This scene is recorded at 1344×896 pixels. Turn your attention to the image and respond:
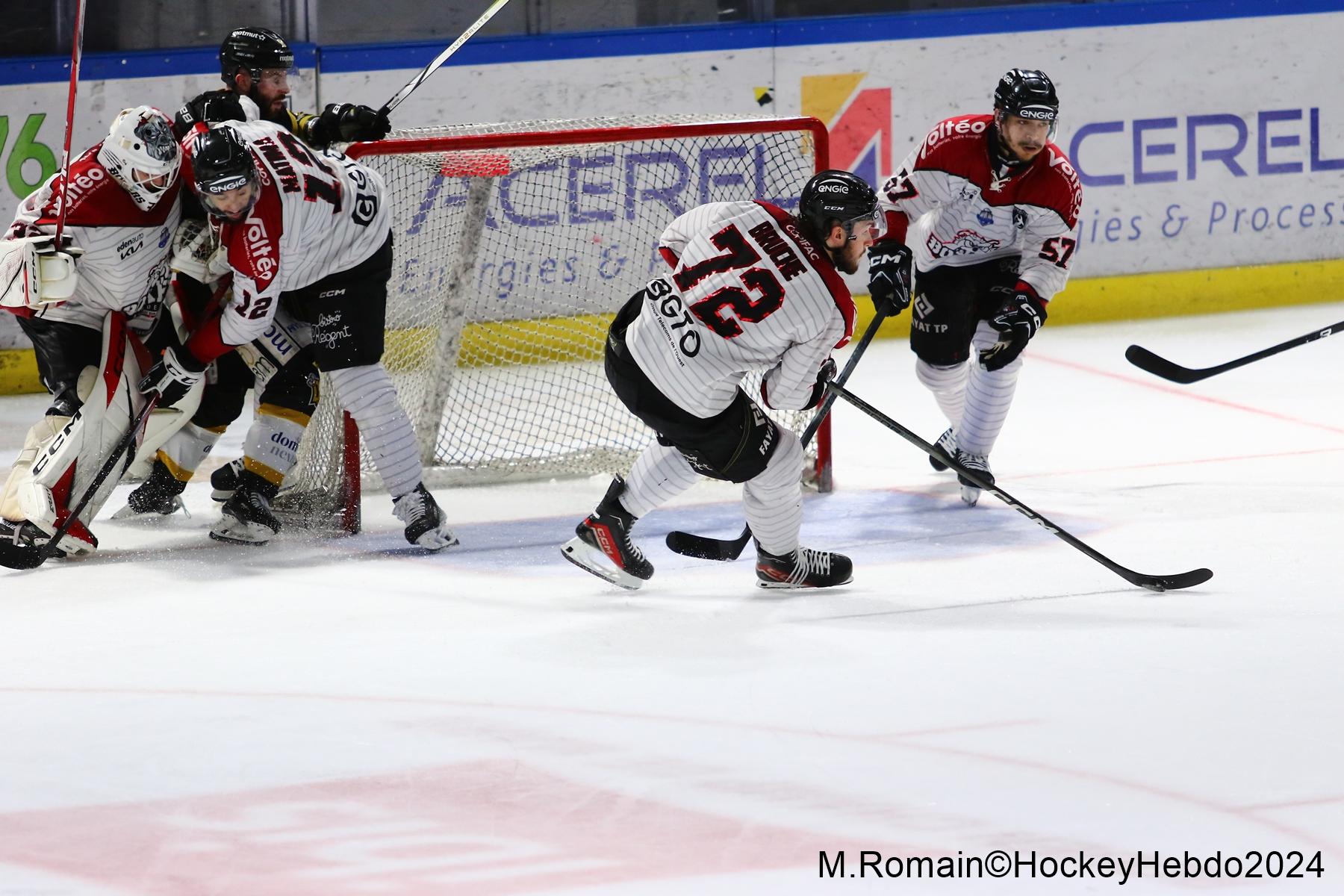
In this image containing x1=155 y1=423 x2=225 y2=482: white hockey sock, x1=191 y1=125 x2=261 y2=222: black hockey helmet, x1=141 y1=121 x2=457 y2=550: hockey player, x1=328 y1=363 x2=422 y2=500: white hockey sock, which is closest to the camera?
x1=191 y1=125 x2=261 y2=222: black hockey helmet

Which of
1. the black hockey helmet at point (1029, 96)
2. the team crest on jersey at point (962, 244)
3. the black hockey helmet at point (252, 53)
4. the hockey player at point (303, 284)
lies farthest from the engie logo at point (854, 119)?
the hockey player at point (303, 284)

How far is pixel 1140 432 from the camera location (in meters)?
5.02

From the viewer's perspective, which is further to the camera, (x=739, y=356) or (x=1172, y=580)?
(x=1172, y=580)

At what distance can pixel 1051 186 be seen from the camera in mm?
4176

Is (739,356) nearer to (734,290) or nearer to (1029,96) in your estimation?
(734,290)

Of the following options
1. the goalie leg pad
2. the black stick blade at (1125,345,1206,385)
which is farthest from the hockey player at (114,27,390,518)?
the black stick blade at (1125,345,1206,385)

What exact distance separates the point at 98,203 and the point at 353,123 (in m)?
0.66

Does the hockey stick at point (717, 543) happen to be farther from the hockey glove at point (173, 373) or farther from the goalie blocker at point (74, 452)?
the goalie blocker at point (74, 452)

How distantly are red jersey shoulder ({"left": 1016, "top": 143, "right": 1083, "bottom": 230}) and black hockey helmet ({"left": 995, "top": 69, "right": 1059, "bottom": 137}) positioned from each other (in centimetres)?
15

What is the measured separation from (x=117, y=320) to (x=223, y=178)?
0.57 metres

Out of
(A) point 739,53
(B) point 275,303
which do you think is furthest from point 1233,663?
(A) point 739,53

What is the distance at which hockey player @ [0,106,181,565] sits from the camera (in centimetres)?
371

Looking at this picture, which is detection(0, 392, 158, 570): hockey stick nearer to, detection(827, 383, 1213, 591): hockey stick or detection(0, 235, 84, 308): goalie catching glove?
detection(0, 235, 84, 308): goalie catching glove

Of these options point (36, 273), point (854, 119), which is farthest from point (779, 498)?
point (854, 119)
